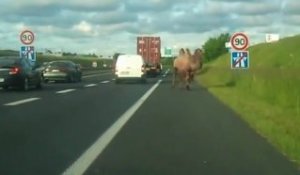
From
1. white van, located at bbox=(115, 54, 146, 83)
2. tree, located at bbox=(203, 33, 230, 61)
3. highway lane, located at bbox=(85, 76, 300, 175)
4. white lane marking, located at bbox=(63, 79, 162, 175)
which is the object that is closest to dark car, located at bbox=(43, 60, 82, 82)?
white van, located at bbox=(115, 54, 146, 83)

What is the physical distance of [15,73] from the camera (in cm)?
3027

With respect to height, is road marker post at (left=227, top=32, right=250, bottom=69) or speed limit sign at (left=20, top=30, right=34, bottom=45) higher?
speed limit sign at (left=20, top=30, right=34, bottom=45)

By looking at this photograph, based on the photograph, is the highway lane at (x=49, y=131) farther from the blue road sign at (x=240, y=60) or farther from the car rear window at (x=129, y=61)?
the car rear window at (x=129, y=61)

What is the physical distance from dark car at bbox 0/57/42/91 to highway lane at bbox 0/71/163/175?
840 cm

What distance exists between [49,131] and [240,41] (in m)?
17.7

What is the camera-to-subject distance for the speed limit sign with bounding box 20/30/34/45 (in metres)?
36.8

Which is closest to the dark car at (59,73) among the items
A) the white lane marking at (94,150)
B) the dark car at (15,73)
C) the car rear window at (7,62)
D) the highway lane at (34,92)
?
the highway lane at (34,92)

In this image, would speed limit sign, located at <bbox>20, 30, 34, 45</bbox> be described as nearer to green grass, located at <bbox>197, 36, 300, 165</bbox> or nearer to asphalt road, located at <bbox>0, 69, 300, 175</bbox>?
green grass, located at <bbox>197, 36, 300, 165</bbox>

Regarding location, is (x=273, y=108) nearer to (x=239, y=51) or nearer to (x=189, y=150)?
(x=189, y=150)

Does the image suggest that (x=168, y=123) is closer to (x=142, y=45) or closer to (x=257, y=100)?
(x=257, y=100)

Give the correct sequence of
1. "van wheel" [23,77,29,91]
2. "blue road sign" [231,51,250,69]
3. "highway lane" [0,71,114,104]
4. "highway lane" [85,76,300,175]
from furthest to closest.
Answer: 1. "van wheel" [23,77,29,91]
2. "blue road sign" [231,51,250,69]
3. "highway lane" [0,71,114,104]
4. "highway lane" [85,76,300,175]

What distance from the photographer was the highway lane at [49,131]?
9.64 metres

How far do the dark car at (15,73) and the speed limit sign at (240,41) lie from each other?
8.84m

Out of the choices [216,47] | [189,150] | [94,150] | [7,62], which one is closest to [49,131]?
[94,150]
